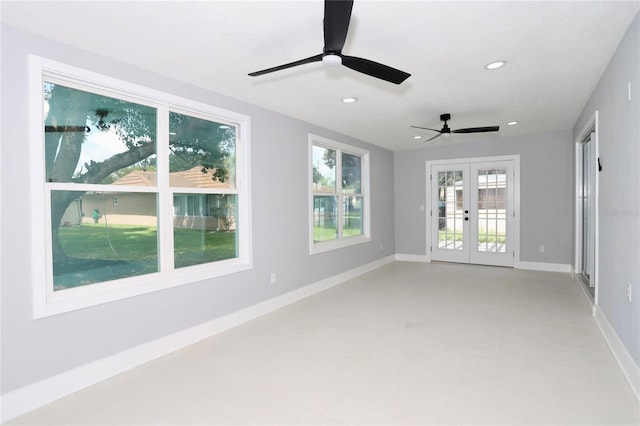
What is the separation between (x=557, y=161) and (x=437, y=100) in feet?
11.5

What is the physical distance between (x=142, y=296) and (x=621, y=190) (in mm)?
3872

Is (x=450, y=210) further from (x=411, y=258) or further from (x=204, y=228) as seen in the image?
(x=204, y=228)

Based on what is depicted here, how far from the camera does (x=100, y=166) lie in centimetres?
277

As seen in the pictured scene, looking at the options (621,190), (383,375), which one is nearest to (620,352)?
(621,190)

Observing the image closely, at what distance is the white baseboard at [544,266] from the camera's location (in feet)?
20.0

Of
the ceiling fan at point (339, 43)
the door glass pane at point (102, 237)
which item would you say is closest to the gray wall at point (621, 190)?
the ceiling fan at point (339, 43)

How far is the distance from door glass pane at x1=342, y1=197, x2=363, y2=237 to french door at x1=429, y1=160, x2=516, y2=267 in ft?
5.83

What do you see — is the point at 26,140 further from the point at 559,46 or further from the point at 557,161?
the point at 557,161

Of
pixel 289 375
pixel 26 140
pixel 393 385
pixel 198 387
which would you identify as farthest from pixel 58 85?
pixel 393 385

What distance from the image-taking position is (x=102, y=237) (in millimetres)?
2791

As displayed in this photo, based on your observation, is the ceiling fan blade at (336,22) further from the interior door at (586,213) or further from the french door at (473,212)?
the french door at (473,212)

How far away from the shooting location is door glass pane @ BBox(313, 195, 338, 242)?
5.26m

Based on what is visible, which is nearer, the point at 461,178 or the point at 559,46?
the point at 559,46

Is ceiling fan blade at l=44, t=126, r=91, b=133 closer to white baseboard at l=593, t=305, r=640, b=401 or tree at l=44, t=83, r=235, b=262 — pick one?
tree at l=44, t=83, r=235, b=262
